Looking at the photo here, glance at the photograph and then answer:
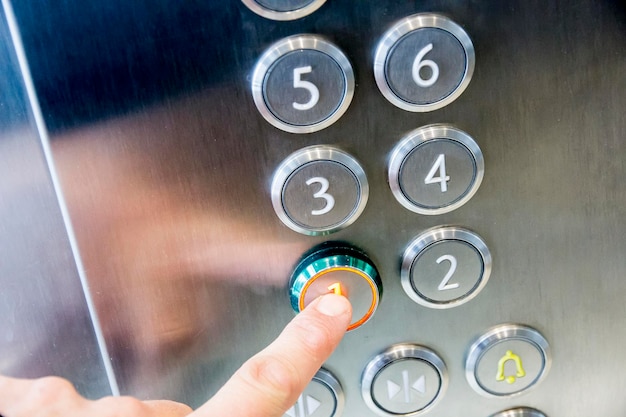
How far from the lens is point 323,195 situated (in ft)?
1.01

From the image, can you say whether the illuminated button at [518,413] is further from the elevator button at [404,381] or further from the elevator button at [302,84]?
the elevator button at [302,84]

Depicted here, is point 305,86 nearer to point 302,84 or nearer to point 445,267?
point 302,84

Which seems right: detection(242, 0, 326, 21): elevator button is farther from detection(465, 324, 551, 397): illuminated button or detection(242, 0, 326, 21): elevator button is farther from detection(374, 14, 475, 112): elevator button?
detection(465, 324, 551, 397): illuminated button

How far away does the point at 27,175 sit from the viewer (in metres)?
0.31

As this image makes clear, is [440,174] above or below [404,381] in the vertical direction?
above

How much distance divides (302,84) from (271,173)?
49 mm

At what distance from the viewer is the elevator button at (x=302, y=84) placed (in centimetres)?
28

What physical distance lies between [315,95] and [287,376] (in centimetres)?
14

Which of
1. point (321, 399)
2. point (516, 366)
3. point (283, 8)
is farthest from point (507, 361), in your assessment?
point (283, 8)

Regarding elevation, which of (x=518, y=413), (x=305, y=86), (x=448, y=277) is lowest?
(x=518, y=413)

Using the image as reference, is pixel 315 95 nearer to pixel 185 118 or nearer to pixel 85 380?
pixel 185 118

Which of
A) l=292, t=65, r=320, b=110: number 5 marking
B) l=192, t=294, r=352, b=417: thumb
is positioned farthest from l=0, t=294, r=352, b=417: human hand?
l=292, t=65, r=320, b=110: number 5 marking

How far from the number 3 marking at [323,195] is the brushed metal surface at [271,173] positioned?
19 millimetres

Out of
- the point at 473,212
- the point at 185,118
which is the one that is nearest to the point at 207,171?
the point at 185,118
